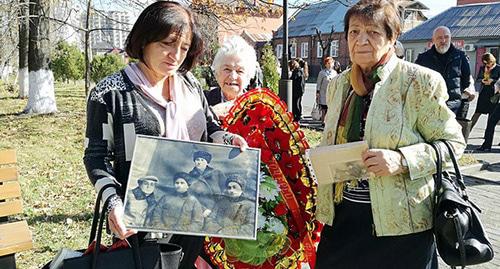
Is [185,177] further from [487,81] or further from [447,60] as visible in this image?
[487,81]

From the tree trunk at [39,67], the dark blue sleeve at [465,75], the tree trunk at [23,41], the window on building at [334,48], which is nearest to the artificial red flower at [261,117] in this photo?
the dark blue sleeve at [465,75]

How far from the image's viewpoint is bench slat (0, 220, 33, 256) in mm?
2842

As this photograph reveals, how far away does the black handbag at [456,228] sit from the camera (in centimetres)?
190

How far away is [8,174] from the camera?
3.29 m

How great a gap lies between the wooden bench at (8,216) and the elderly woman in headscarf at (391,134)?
2.09 m

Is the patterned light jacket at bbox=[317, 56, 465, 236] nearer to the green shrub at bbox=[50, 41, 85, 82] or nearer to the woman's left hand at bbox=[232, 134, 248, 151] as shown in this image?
the woman's left hand at bbox=[232, 134, 248, 151]

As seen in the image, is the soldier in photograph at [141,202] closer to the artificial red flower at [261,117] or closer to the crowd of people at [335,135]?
the crowd of people at [335,135]

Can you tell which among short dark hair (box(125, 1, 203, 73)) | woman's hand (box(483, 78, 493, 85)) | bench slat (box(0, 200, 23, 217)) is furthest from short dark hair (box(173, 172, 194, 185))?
woman's hand (box(483, 78, 493, 85))

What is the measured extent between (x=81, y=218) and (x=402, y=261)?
3.67 m

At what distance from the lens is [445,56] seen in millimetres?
5973

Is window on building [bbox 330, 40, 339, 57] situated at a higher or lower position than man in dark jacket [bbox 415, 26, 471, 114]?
higher

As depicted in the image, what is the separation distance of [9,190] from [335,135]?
237 cm

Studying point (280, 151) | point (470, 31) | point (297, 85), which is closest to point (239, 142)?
point (280, 151)

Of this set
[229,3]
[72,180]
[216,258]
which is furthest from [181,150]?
[229,3]
